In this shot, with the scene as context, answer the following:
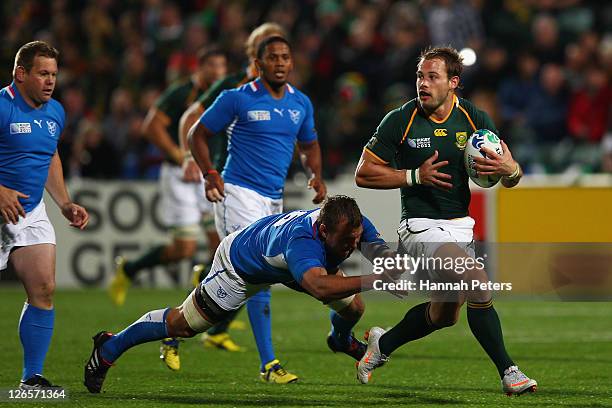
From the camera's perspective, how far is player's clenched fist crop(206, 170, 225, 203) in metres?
8.95

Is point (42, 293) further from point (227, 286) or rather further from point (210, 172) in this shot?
point (210, 172)

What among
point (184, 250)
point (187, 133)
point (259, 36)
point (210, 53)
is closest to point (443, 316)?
point (259, 36)

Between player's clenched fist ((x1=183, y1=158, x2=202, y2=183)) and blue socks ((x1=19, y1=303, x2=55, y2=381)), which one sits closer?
blue socks ((x1=19, y1=303, x2=55, y2=381))

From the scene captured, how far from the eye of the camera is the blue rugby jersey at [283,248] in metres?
7.10

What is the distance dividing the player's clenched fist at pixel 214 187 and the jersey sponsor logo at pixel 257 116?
1.72 ft

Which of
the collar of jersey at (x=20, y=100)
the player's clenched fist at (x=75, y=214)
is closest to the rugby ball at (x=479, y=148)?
the player's clenched fist at (x=75, y=214)

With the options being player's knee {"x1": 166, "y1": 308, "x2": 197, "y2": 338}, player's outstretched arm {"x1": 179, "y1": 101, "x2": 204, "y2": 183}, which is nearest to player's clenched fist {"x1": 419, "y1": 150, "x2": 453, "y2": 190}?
player's knee {"x1": 166, "y1": 308, "x2": 197, "y2": 338}

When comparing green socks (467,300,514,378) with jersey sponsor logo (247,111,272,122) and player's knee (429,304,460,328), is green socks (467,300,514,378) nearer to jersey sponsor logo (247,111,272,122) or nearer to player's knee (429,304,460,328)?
player's knee (429,304,460,328)

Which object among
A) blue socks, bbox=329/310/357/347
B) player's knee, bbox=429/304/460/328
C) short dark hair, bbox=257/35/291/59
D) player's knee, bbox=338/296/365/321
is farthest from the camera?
short dark hair, bbox=257/35/291/59

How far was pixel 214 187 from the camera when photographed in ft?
29.4

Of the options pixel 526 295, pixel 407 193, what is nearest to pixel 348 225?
pixel 407 193

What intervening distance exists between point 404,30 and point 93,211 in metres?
5.41

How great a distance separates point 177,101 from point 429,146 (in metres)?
4.69

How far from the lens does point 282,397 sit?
25.7 ft
